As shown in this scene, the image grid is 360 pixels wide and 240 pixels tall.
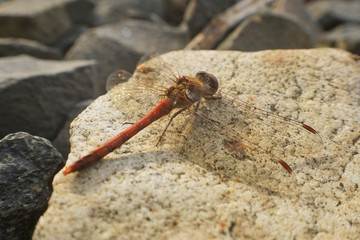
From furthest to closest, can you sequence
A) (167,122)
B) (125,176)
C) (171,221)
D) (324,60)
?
(324,60) < (167,122) < (125,176) < (171,221)

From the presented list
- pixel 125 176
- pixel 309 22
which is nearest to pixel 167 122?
pixel 125 176

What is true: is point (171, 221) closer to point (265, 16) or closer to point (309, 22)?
point (265, 16)

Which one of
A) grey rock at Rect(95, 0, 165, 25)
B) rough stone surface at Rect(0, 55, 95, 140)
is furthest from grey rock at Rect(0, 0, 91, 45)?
rough stone surface at Rect(0, 55, 95, 140)

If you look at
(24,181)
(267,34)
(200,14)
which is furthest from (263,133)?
(200,14)

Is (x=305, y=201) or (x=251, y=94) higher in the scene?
(x=251, y=94)

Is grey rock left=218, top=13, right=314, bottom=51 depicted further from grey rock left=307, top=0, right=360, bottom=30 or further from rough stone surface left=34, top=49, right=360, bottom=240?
grey rock left=307, top=0, right=360, bottom=30

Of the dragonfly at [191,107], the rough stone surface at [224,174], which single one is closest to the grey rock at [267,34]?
the rough stone surface at [224,174]

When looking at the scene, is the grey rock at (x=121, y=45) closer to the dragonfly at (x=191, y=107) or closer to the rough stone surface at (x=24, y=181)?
the dragonfly at (x=191, y=107)
